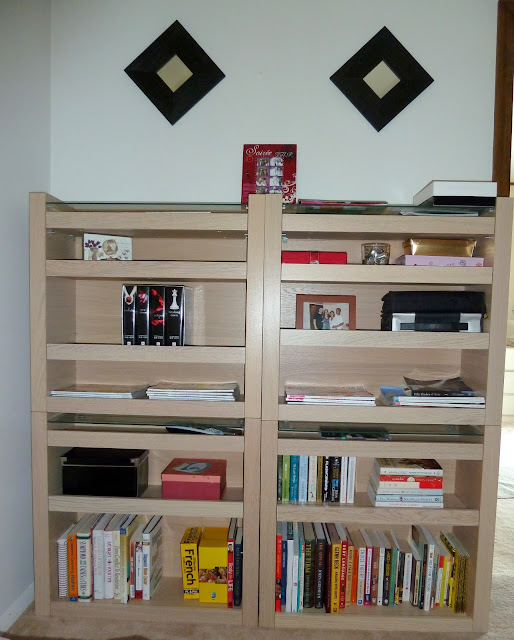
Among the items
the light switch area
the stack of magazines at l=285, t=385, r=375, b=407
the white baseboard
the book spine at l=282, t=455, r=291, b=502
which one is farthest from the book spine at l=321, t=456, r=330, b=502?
the light switch area

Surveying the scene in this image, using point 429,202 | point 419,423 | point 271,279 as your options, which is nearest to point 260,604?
point 419,423

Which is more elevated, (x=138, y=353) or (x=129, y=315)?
(x=129, y=315)

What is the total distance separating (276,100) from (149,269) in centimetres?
87

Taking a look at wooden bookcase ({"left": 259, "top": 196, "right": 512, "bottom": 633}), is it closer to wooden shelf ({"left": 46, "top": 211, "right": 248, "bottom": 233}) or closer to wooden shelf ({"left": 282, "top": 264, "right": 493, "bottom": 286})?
wooden shelf ({"left": 282, "top": 264, "right": 493, "bottom": 286})

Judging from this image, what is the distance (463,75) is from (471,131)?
0.22m

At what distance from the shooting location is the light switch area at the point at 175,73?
6.33ft

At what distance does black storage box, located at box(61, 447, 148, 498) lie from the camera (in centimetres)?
177

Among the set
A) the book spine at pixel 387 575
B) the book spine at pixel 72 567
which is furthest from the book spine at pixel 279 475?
the book spine at pixel 72 567

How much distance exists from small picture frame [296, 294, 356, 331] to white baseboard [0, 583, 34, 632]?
1433 millimetres

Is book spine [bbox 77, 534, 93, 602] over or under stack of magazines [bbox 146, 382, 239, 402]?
under

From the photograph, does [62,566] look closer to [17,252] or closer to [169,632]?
[169,632]

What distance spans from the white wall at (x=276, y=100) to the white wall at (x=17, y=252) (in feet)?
0.45

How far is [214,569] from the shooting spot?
1.78 m

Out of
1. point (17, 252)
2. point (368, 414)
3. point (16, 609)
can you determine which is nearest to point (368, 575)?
point (368, 414)
